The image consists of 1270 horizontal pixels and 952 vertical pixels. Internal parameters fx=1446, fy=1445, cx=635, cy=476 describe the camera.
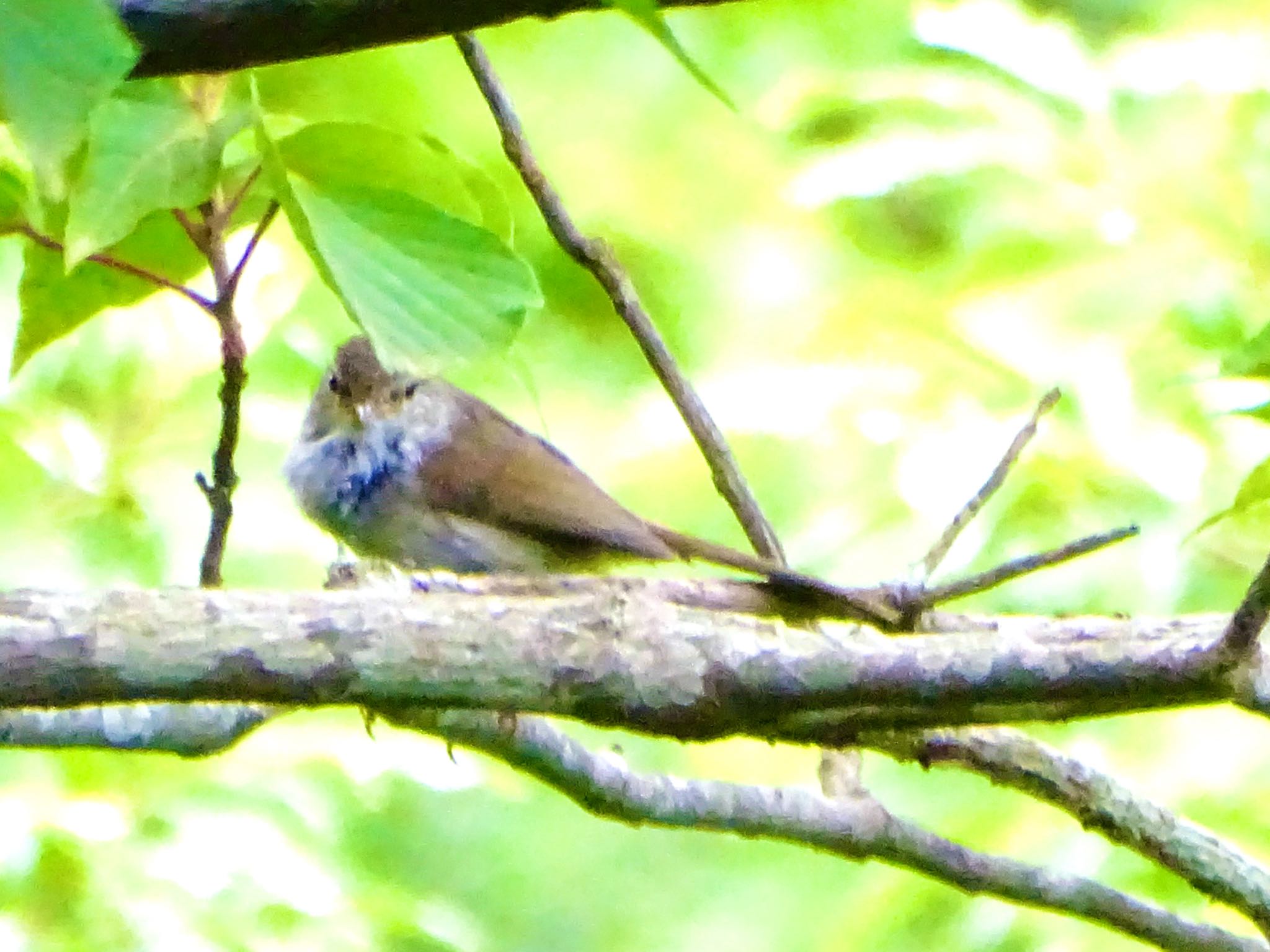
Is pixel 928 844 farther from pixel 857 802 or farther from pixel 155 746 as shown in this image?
pixel 155 746

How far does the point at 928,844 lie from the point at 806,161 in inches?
55.5

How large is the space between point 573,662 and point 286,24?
455mm

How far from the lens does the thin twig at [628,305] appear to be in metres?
1.67

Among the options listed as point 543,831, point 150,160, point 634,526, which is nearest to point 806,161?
point 634,526

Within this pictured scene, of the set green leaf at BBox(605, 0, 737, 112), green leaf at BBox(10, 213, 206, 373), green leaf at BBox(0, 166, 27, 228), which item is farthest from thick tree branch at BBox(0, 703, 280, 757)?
green leaf at BBox(605, 0, 737, 112)

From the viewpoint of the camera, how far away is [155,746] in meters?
1.45

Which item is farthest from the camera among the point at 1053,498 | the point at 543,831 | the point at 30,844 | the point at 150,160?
the point at 543,831

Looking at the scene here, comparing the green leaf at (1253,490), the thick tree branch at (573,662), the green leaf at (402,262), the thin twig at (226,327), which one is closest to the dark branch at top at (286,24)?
the green leaf at (402,262)

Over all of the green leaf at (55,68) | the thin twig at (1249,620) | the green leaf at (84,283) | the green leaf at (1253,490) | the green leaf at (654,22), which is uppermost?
the green leaf at (1253,490)

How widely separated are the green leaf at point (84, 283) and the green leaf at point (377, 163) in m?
0.21

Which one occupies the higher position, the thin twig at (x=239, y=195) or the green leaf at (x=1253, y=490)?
the green leaf at (x=1253, y=490)

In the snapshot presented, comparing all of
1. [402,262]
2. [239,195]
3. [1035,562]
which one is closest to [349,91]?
[239,195]

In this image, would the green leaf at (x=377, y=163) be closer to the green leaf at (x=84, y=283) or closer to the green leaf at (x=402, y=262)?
the green leaf at (x=402, y=262)

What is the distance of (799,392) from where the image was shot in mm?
2242
